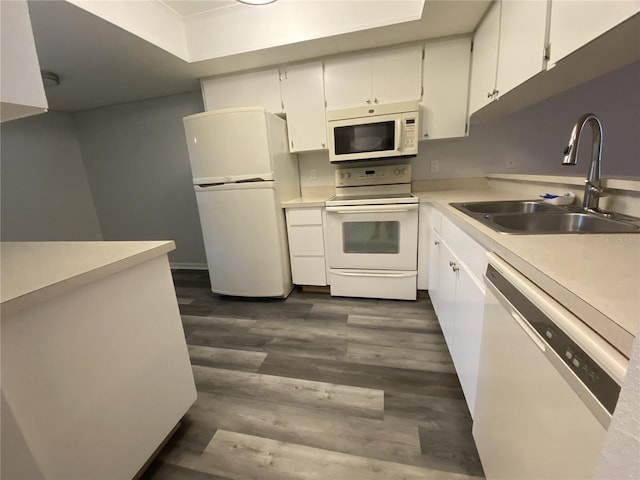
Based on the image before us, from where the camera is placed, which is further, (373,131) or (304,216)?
(304,216)

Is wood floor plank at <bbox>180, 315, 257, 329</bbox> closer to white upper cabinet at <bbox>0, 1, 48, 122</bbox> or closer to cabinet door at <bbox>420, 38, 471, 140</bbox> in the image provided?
white upper cabinet at <bbox>0, 1, 48, 122</bbox>

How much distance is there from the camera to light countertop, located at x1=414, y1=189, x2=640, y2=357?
1.39ft

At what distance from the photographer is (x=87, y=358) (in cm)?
83

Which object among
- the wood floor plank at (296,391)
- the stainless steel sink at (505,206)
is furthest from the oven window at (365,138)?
the wood floor plank at (296,391)

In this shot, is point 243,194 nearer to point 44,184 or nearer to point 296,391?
point 296,391

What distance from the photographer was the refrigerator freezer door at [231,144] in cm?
217

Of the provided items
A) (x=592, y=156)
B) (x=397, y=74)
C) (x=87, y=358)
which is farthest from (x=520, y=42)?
(x=87, y=358)

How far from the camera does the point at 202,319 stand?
2.32 metres

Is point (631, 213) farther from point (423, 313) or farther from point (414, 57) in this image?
point (414, 57)

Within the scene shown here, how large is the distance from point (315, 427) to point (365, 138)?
6.78 ft

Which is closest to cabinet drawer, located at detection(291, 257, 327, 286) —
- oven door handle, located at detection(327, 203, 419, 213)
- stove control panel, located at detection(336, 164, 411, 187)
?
oven door handle, located at detection(327, 203, 419, 213)

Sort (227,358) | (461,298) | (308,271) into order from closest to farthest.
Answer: (461,298) < (227,358) < (308,271)

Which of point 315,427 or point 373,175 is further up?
point 373,175

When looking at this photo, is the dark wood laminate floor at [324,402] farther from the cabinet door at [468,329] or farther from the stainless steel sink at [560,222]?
the stainless steel sink at [560,222]
